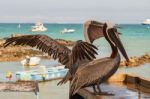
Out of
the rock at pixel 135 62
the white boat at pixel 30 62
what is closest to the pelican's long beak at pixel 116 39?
the rock at pixel 135 62

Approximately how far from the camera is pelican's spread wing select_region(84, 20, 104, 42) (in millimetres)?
9352

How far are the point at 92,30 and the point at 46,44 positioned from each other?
3.62 ft

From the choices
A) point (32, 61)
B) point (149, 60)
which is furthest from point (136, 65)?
point (32, 61)

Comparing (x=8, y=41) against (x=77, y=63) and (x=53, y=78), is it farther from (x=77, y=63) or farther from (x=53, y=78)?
(x=53, y=78)

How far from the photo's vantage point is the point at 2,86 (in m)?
11.6

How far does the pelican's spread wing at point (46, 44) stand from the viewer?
9.94 meters

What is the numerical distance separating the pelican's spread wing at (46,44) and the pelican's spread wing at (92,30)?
642 mm

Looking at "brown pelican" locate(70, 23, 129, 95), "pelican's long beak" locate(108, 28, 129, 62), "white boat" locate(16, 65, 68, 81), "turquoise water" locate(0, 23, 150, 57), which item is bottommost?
"turquoise water" locate(0, 23, 150, 57)

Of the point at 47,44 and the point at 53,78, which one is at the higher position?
the point at 47,44

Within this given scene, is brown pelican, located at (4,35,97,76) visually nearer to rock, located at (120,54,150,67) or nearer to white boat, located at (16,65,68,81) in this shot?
white boat, located at (16,65,68,81)

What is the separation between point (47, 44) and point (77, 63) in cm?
122

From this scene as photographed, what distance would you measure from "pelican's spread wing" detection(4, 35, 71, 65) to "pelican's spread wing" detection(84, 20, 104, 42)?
2.11 feet

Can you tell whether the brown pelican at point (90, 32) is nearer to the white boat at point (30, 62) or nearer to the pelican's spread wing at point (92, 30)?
the pelican's spread wing at point (92, 30)

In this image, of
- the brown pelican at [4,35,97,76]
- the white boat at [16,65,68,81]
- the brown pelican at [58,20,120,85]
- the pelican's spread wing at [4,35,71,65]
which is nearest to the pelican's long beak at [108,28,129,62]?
the brown pelican at [58,20,120,85]
